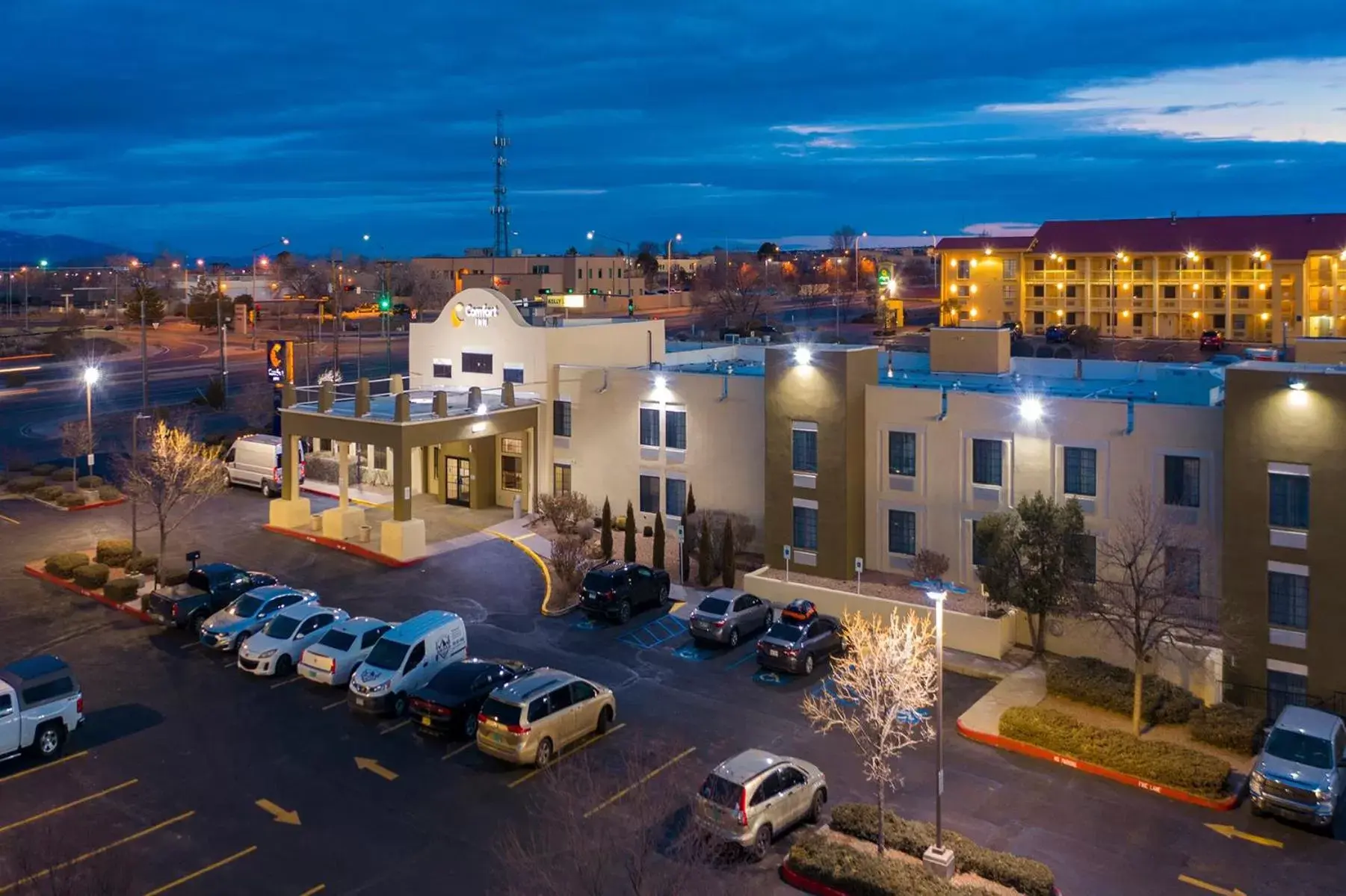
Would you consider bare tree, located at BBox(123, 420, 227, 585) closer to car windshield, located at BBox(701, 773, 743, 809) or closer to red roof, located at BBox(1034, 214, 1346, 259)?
car windshield, located at BBox(701, 773, 743, 809)

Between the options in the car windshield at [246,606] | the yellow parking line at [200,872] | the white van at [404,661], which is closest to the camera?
the yellow parking line at [200,872]

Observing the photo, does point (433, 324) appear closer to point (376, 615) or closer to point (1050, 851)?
point (376, 615)

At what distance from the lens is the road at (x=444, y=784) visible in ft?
58.4

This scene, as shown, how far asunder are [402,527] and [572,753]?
16048 mm

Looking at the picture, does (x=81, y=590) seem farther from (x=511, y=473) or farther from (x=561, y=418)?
(x=561, y=418)

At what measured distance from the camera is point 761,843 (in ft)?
59.7

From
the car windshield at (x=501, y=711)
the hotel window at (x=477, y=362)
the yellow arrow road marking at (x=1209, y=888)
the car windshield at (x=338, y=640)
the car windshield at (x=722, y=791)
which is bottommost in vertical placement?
the yellow arrow road marking at (x=1209, y=888)

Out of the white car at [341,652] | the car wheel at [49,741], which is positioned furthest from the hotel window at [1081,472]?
the car wheel at [49,741]

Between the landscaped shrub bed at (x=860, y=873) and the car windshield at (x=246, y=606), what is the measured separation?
1682cm

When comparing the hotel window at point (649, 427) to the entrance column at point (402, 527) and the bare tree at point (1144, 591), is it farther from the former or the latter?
the bare tree at point (1144, 591)

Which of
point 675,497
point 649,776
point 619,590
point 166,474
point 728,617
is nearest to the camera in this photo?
point 649,776

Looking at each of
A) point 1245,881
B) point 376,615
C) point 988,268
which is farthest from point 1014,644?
point 988,268

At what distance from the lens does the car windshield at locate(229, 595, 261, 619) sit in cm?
2873

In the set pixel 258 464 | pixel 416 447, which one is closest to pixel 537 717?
pixel 416 447
